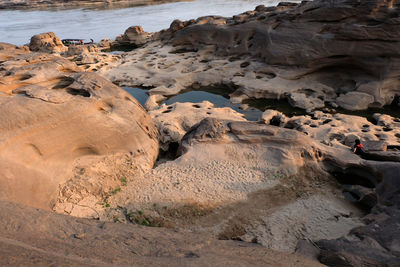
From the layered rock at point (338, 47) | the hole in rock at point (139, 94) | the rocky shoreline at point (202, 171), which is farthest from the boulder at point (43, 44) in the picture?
the layered rock at point (338, 47)

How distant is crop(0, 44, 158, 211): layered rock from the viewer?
487 cm

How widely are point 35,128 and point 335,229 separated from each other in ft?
17.5

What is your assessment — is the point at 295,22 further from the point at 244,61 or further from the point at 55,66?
the point at 55,66

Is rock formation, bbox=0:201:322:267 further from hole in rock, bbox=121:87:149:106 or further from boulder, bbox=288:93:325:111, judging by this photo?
hole in rock, bbox=121:87:149:106

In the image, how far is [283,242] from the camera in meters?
4.59

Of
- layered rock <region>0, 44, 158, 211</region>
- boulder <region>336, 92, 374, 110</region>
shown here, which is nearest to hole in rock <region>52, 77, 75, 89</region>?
layered rock <region>0, 44, 158, 211</region>

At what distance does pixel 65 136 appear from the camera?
5555 mm

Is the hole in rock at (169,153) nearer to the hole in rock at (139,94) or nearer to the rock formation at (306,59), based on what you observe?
the hole in rock at (139,94)

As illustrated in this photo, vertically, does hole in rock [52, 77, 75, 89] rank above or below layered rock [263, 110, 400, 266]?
above

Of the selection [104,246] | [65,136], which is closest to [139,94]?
[65,136]

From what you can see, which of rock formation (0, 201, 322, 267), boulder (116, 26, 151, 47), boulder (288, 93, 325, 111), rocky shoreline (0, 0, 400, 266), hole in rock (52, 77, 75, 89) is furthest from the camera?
boulder (116, 26, 151, 47)

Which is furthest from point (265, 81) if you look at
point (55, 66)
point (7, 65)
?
point (7, 65)

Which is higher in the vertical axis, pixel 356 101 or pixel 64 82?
pixel 64 82

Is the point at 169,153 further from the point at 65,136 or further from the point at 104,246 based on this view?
the point at 104,246
